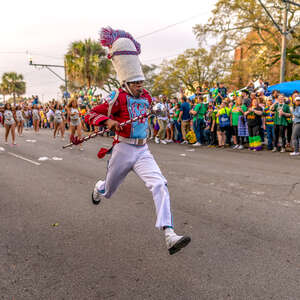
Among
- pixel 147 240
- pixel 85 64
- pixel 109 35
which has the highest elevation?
pixel 85 64

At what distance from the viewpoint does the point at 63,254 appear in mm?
3568

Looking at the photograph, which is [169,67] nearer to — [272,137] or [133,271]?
[272,137]

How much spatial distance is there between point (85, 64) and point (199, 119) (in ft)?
87.7

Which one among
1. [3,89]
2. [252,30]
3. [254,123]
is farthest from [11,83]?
[254,123]

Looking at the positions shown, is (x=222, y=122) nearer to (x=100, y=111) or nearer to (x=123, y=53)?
(x=123, y=53)

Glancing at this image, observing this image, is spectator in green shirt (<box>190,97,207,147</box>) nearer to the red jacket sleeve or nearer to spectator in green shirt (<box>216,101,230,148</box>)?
spectator in green shirt (<box>216,101,230,148</box>)

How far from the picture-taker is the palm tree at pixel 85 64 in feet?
123

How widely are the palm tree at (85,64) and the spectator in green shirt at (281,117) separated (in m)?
29.0

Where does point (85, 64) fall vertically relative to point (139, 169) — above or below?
above

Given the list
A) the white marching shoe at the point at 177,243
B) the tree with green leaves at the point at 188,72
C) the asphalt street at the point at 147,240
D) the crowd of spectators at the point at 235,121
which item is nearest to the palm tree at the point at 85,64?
the tree with green leaves at the point at 188,72

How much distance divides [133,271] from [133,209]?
75.7 inches

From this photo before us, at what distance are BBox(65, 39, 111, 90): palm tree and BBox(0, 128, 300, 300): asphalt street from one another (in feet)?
104

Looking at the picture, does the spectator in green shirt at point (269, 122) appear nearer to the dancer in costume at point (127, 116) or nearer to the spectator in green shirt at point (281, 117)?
the spectator in green shirt at point (281, 117)

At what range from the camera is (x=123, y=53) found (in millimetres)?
3930
